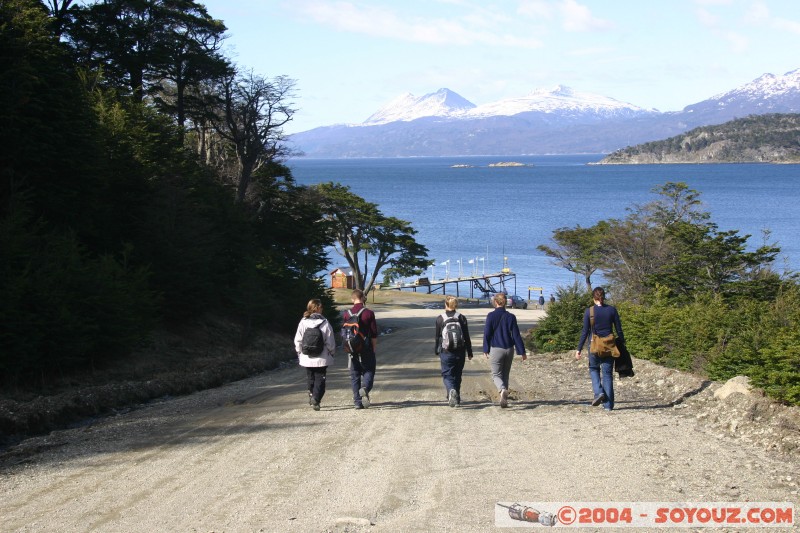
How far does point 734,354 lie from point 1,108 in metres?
17.6

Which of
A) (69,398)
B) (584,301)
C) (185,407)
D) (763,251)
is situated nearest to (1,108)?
(69,398)

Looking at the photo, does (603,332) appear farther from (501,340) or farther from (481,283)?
(481,283)

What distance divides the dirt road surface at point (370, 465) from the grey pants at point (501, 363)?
447 millimetres

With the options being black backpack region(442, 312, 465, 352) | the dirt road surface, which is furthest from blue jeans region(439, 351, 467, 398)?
the dirt road surface

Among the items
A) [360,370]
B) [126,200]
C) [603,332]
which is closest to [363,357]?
[360,370]

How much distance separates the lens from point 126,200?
24875 mm

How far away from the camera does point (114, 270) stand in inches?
737

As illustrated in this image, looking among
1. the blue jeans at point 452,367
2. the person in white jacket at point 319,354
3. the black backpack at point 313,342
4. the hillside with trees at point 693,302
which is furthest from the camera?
the hillside with trees at point 693,302

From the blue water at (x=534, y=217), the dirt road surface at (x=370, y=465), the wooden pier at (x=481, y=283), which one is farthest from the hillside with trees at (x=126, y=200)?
the wooden pier at (x=481, y=283)

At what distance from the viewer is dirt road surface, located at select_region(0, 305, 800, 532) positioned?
664 centimetres

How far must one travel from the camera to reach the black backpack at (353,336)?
439 inches

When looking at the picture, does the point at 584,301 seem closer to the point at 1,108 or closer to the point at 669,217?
the point at 1,108

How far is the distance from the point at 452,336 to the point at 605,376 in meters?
2.24

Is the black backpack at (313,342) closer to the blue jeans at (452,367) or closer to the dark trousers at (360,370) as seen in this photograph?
the dark trousers at (360,370)
